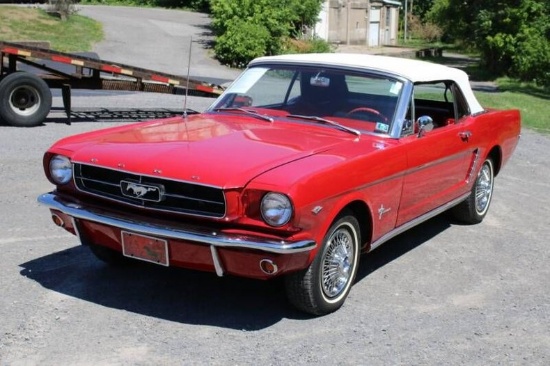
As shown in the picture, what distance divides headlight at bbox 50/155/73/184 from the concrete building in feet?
115

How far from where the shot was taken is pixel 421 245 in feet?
23.2

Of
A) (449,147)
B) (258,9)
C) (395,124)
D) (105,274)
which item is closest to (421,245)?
(449,147)

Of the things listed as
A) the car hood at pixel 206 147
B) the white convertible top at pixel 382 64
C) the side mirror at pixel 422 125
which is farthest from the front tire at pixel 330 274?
the white convertible top at pixel 382 64

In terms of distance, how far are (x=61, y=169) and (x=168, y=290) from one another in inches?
43.8

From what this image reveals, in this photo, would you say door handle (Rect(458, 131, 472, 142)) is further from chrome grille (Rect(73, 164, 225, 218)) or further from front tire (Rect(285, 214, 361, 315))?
chrome grille (Rect(73, 164, 225, 218))

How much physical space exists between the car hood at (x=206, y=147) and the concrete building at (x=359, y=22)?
34316 mm

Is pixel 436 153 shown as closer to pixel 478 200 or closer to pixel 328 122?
pixel 328 122

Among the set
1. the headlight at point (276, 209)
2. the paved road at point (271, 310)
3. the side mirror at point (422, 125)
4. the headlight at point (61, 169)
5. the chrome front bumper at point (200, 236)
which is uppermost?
the side mirror at point (422, 125)

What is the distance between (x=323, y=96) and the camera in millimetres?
6266

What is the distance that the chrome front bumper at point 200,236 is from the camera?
456 centimetres

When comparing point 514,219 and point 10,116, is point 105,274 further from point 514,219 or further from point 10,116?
point 10,116

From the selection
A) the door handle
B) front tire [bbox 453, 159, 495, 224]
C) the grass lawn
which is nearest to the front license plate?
the door handle

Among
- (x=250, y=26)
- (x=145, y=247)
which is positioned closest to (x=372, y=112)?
(x=145, y=247)

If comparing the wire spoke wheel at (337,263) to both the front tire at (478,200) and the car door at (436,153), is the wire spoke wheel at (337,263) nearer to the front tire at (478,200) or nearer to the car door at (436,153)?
the car door at (436,153)
